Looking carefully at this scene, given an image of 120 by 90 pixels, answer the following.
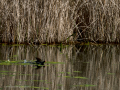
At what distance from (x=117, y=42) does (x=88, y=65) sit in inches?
228

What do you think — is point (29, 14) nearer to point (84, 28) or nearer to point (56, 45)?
point (56, 45)


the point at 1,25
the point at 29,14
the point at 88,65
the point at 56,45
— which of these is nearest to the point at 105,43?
the point at 56,45

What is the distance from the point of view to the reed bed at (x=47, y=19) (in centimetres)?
1038

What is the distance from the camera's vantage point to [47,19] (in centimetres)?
1053

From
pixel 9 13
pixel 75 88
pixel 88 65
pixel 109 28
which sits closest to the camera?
pixel 75 88

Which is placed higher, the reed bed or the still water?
the reed bed

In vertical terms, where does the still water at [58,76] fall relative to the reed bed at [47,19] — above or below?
below

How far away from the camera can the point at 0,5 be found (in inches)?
408

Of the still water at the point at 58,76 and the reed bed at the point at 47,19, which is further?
the reed bed at the point at 47,19

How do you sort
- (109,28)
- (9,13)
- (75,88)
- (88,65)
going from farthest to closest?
(109,28), (9,13), (88,65), (75,88)

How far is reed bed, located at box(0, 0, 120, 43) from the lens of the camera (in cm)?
1038

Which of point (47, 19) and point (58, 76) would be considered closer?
point (58, 76)

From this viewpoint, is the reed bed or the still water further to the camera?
the reed bed

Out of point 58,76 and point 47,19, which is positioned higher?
point 47,19
